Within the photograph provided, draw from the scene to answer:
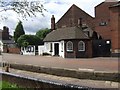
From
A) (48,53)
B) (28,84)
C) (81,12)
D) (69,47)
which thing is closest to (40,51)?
(48,53)

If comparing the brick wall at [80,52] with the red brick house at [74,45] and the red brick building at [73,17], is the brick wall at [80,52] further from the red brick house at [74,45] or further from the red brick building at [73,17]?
the red brick building at [73,17]

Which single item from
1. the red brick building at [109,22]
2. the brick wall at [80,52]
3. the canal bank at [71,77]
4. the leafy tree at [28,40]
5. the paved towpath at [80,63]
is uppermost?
the red brick building at [109,22]

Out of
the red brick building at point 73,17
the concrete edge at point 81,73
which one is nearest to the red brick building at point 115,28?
the red brick building at point 73,17

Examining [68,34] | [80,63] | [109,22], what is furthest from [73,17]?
[80,63]

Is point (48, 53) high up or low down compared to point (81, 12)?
down

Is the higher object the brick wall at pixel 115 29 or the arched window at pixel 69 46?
the brick wall at pixel 115 29

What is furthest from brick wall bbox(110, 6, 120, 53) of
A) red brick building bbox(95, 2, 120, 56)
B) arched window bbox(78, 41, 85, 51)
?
arched window bbox(78, 41, 85, 51)

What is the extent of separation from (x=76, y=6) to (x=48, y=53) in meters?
20.0

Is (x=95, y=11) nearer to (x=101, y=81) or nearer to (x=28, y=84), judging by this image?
(x=101, y=81)

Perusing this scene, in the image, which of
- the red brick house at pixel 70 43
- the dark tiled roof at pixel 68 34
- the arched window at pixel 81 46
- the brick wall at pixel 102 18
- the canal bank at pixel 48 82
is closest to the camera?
the canal bank at pixel 48 82

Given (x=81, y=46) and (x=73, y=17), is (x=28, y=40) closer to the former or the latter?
(x=73, y=17)

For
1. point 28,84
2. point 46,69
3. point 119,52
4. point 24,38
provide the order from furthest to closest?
point 24,38, point 119,52, point 46,69, point 28,84

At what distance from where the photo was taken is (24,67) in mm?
29078

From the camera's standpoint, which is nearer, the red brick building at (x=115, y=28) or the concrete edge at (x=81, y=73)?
the concrete edge at (x=81, y=73)
